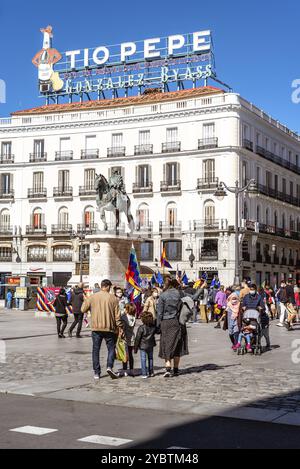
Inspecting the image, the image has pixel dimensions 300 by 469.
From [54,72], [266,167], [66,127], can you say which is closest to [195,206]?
A: [266,167]

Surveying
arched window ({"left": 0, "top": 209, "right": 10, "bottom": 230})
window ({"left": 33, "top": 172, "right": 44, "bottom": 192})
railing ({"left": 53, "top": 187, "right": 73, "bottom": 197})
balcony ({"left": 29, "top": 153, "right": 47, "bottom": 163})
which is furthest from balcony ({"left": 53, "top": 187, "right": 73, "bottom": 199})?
arched window ({"left": 0, "top": 209, "right": 10, "bottom": 230})

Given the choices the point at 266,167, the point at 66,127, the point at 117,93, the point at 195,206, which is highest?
the point at 117,93

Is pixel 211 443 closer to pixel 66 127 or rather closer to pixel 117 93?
pixel 66 127

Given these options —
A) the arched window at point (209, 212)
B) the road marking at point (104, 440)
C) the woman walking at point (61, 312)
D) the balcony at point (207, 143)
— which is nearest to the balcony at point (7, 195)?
the balcony at point (207, 143)

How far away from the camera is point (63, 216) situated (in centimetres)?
6006

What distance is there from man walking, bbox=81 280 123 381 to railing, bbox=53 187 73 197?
48993 millimetres

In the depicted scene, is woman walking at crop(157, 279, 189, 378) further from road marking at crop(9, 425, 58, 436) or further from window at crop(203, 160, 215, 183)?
window at crop(203, 160, 215, 183)

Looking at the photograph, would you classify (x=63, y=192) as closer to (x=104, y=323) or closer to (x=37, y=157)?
(x=37, y=157)

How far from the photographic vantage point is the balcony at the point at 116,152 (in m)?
58.3

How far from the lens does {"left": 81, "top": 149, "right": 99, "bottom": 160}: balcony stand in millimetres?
59406

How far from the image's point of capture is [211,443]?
680 cm

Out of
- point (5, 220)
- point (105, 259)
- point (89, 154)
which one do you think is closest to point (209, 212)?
point (89, 154)
